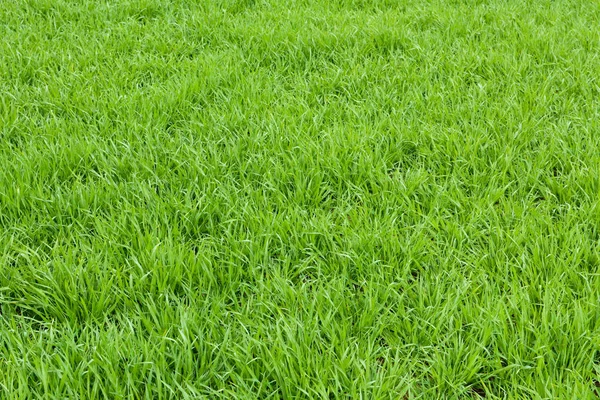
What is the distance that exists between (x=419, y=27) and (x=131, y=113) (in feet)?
7.54

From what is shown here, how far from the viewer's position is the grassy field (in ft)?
5.78

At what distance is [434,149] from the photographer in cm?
286

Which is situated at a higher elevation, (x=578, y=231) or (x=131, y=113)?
(x=131, y=113)

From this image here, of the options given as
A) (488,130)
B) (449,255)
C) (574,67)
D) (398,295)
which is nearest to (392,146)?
(488,130)

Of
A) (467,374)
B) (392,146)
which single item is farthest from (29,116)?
(467,374)

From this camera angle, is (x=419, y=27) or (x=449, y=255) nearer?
(x=449, y=255)

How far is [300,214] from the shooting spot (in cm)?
244

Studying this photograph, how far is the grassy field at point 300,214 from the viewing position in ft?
5.78

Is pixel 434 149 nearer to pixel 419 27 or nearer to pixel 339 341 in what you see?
pixel 339 341

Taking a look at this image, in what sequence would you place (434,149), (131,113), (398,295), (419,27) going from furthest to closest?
(419,27) → (131,113) → (434,149) → (398,295)

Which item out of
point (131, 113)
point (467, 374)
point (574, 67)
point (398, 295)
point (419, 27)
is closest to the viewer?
point (467, 374)

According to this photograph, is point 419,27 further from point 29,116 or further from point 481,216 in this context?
point 29,116

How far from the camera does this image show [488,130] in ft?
9.96

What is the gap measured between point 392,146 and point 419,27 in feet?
6.17
